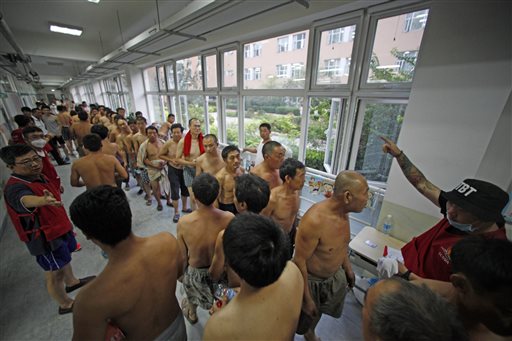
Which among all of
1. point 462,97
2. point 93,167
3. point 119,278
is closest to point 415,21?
point 462,97

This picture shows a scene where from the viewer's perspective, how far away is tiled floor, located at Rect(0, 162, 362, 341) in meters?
1.75

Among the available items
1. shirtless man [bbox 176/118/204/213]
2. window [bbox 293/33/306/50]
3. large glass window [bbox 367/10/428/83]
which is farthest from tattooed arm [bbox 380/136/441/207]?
shirtless man [bbox 176/118/204/213]

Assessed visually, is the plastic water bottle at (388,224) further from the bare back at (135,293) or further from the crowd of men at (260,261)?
the bare back at (135,293)

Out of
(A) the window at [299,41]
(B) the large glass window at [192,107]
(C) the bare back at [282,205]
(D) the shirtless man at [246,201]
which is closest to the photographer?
(D) the shirtless man at [246,201]

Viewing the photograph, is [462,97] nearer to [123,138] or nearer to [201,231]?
[201,231]

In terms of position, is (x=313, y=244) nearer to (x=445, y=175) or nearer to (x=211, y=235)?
(x=211, y=235)

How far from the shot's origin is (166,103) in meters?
6.93

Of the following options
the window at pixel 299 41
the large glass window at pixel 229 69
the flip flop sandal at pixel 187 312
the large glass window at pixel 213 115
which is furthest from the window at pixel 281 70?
the flip flop sandal at pixel 187 312

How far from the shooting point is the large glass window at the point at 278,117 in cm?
337

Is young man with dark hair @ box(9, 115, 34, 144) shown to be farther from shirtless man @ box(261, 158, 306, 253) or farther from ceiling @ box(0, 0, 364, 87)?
shirtless man @ box(261, 158, 306, 253)

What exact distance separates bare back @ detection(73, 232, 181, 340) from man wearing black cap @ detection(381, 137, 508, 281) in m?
1.53

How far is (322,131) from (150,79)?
7.63m

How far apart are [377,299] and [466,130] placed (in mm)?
1928

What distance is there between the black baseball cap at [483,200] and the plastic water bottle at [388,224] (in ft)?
3.46
